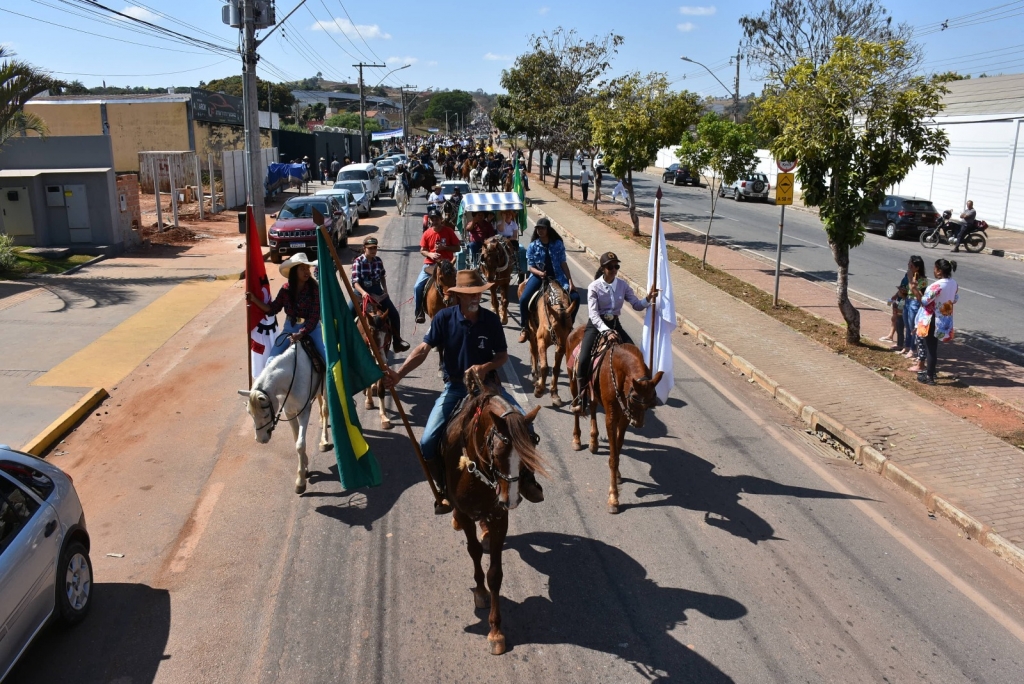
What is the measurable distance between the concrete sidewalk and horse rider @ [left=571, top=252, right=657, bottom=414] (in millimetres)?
3252

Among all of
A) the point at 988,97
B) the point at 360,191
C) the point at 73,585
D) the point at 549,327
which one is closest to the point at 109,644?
the point at 73,585

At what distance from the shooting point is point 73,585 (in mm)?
5824

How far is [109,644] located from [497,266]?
8.94 m

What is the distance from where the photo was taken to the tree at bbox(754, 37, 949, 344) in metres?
11.9

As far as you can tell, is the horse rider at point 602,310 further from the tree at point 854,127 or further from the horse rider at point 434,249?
the tree at point 854,127

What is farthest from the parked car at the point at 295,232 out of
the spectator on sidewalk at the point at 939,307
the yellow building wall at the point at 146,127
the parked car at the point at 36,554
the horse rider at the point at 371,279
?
the yellow building wall at the point at 146,127

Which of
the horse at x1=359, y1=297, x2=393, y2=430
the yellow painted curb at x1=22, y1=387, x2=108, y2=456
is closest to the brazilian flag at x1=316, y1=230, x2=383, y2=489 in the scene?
the horse at x1=359, y1=297, x2=393, y2=430

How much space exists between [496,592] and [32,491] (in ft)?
11.4

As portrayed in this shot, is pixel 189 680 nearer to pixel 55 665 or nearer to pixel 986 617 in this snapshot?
pixel 55 665

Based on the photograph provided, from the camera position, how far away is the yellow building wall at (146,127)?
39656 millimetres

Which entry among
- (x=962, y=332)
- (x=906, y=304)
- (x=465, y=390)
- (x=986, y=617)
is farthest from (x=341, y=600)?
(x=962, y=332)

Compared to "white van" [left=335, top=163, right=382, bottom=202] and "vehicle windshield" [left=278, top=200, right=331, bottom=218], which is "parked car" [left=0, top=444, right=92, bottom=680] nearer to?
"vehicle windshield" [left=278, top=200, right=331, bottom=218]

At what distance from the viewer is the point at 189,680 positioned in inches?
208

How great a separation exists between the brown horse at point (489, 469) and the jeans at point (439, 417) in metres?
0.20
